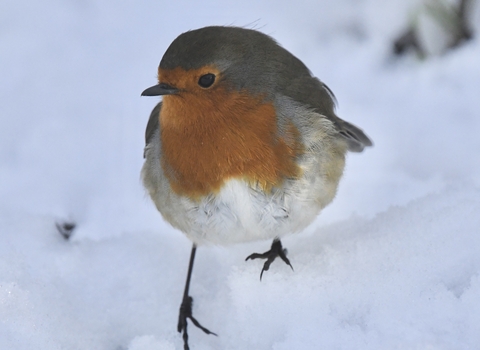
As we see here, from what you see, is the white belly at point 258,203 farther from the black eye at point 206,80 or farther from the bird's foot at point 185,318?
the black eye at point 206,80

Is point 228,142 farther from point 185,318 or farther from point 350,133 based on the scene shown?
point 350,133

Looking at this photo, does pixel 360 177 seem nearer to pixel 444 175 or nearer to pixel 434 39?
pixel 444 175

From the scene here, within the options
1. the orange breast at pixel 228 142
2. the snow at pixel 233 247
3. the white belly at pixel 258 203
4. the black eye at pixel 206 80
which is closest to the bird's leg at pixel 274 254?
the snow at pixel 233 247

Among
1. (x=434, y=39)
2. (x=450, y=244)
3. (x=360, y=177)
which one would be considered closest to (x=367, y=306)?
(x=450, y=244)

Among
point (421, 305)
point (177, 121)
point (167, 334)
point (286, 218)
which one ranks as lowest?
point (167, 334)

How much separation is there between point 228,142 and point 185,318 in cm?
90

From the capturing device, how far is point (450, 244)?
10.0 ft

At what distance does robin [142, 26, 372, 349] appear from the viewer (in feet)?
9.51

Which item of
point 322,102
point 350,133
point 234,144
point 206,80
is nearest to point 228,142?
point 234,144

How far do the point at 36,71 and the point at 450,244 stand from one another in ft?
10.5

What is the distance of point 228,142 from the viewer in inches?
115

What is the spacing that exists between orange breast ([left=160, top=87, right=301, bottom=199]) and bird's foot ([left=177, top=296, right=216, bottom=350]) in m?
0.63

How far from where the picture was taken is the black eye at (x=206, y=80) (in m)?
2.88

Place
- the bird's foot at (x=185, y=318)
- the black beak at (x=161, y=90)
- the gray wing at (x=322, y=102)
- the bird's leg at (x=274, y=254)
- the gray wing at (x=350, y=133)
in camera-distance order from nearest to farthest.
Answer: the black beak at (x=161, y=90) < the bird's foot at (x=185, y=318) < the gray wing at (x=322, y=102) < the bird's leg at (x=274, y=254) < the gray wing at (x=350, y=133)
